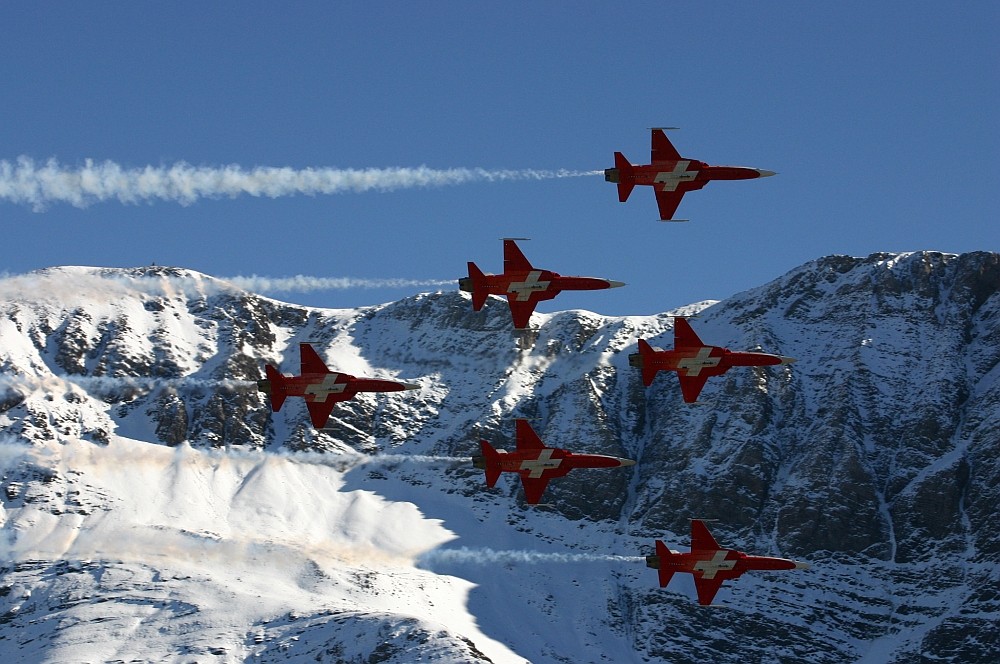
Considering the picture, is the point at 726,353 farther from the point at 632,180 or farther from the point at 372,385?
the point at 372,385

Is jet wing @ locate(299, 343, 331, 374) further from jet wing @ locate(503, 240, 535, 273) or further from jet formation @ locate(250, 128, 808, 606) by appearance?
jet wing @ locate(503, 240, 535, 273)

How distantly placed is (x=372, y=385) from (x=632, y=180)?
31873 mm

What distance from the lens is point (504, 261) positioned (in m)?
169

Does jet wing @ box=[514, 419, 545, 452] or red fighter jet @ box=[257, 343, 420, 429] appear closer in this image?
red fighter jet @ box=[257, 343, 420, 429]

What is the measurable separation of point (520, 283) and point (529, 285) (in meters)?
0.93

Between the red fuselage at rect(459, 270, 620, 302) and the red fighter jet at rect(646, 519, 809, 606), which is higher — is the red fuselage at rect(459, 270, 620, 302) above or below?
above

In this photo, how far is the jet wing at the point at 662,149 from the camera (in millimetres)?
168875

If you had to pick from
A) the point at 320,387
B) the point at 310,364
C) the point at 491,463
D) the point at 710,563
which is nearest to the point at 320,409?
the point at 320,387

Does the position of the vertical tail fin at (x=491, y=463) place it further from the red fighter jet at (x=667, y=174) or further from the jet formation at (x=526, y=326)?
the red fighter jet at (x=667, y=174)

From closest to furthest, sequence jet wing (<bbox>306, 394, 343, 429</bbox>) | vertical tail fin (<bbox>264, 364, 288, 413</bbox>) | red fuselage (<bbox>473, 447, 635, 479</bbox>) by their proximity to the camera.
A: vertical tail fin (<bbox>264, 364, 288, 413</bbox>) < jet wing (<bbox>306, 394, 343, 429</bbox>) < red fuselage (<bbox>473, 447, 635, 479</bbox>)

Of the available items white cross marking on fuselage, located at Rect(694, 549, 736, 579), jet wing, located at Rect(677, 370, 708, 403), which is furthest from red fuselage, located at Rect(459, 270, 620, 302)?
white cross marking on fuselage, located at Rect(694, 549, 736, 579)

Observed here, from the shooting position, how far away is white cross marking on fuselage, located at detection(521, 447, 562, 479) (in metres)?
177

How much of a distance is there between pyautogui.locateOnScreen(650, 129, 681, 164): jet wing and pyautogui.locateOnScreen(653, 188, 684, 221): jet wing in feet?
12.6

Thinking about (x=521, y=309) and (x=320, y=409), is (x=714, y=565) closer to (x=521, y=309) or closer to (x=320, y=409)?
(x=521, y=309)
